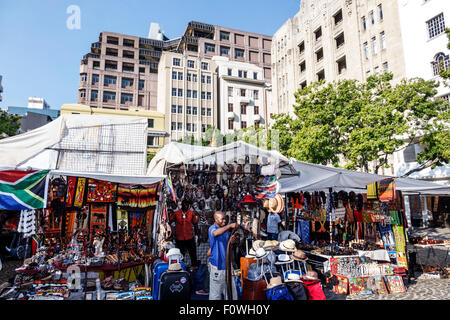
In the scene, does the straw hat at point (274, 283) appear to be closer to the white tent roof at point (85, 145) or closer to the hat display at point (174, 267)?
the hat display at point (174, 267)

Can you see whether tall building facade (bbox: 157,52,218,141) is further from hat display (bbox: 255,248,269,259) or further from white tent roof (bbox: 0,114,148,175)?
hat display (bbox: 255,248,269,259)

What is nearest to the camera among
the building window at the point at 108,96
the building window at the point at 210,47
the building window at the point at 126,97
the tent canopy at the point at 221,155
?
the tent canopy at the point at 221,155

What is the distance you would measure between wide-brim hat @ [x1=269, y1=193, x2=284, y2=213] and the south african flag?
4.49 meters

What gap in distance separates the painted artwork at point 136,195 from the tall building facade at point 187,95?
32.3 meters

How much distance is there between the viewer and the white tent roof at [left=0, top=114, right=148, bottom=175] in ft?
22.9

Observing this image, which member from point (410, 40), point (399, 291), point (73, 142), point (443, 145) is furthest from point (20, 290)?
point (410, 40)

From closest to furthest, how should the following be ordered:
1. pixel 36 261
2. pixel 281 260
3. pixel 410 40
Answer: pixel 281 260, pixel 36 261, pixel 410 40

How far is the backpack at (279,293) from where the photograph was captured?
14.0 feet

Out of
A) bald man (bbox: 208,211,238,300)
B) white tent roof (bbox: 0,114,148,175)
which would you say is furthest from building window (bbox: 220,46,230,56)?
bald man (bbox: 208,211,238,300)

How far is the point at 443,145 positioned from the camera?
12844 mm

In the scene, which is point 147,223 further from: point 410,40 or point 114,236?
point 410,40

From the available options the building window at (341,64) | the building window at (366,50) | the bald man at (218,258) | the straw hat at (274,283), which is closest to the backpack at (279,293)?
the straw hat at (274,283)

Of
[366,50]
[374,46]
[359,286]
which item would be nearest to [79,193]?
[359,286]

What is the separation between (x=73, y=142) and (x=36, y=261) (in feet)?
9.94
